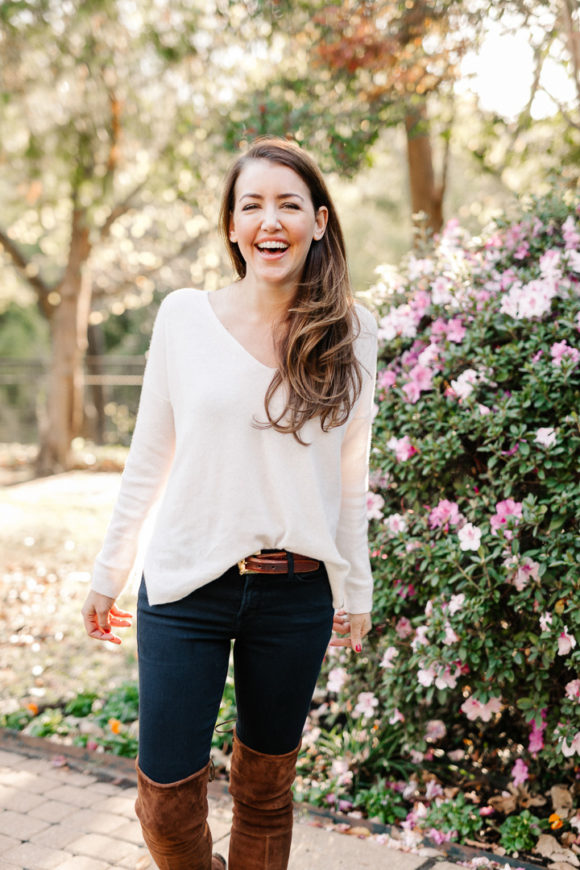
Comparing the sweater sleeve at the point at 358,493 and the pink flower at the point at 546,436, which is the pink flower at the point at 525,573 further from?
the sweater sleeve at the point at 358,493

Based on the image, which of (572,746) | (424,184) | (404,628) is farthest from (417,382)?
(424,184)

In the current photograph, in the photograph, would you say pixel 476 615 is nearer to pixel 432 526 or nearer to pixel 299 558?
pixel 432 526

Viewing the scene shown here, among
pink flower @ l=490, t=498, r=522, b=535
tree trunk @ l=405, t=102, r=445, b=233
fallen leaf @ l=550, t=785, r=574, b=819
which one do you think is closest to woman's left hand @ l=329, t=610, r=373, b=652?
pink flower @ l=490, t=498, r=522, b=535

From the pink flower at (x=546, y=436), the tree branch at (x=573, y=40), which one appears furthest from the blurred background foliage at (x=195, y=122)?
the pink flower at (x=546, y=436)

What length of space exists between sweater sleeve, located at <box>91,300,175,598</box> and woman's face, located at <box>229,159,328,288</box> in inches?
9.9

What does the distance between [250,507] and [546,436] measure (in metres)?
1.26

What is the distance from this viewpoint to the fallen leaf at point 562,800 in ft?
9.83

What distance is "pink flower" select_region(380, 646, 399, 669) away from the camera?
3.13 metres

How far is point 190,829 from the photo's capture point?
6.67 feet

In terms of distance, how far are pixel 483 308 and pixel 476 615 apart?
107cm

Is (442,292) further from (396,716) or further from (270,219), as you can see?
(396,716)

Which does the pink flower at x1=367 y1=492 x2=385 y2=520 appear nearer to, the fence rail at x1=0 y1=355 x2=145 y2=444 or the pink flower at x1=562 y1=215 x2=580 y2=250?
the pink flower at x1=562 y1=215 x2=580 y2=250

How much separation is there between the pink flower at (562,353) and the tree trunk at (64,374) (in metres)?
10.8

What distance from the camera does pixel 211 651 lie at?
1979 mm
